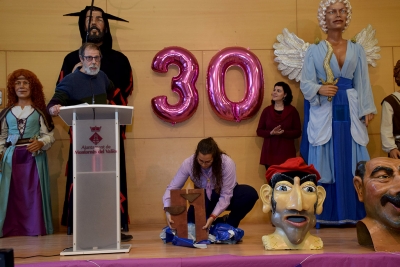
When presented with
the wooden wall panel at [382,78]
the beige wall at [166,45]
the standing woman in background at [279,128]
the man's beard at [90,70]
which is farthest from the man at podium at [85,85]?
the wooden wall panel at [382,78]

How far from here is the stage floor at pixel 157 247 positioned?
11.5ft

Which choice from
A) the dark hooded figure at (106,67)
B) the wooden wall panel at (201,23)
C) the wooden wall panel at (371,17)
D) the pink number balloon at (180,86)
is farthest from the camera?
the wooden wall panel at (371,17)

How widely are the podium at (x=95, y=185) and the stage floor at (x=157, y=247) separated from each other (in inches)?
4.9

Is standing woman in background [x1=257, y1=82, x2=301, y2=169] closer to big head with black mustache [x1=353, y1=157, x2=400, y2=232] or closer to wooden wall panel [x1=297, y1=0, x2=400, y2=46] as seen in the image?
wooden wall panel [x1=297, y1=0, x2=400, y2=46]

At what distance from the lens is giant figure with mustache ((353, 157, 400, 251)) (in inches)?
140

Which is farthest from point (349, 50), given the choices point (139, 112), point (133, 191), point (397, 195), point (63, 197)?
point (63, 197)

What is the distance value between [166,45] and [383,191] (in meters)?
2.88

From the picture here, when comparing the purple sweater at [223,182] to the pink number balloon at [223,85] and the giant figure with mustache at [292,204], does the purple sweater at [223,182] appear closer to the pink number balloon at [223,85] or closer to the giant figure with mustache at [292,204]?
the giant figure with mustache at [292,204]

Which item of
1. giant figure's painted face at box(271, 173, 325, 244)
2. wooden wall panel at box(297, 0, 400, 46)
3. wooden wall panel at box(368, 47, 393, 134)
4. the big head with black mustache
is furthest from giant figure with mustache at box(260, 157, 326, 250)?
wooden wall panel at box(297, 0, 400, 46)

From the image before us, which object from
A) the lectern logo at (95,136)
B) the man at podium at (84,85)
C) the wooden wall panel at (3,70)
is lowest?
the lectern logo at (95,136)

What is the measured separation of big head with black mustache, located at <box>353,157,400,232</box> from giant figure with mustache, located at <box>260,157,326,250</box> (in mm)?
344

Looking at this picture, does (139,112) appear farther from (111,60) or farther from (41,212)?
(41,212)

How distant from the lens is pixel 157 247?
3.90 m

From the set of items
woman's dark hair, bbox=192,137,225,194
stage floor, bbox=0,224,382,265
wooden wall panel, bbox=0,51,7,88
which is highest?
wooden wall panel, bbox=0,51,7,88
